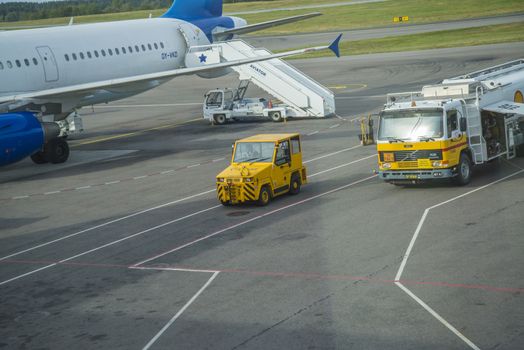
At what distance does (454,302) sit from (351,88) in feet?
156

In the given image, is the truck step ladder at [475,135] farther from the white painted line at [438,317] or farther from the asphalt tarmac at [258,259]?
the white painted line at [438,317]

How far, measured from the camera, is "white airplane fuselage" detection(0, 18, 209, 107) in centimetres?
4109

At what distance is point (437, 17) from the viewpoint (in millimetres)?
118688

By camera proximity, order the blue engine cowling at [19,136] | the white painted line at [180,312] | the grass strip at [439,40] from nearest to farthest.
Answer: the white painted line at [180,312] < the blue engine cowling at [19,136] < the grass strip at [439,40]

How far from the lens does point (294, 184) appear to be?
30.0 metres

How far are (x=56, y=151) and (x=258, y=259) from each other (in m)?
21.4

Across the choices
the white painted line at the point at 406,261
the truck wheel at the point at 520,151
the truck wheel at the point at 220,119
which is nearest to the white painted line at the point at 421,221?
the white painted line at the point at 406,261

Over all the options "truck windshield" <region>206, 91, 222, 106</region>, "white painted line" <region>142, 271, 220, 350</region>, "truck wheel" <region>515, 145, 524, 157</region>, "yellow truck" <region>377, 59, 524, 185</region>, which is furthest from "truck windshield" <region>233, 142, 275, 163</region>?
"truck windshield" <region>206, 91, 222, 106</region>

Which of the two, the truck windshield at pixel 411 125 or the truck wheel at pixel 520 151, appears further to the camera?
the truck wheel at pixel 520 151

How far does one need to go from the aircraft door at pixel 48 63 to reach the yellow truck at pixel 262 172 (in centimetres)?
1614

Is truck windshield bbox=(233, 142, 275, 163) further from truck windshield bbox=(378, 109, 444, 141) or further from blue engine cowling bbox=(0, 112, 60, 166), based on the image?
Answer: blue engine cowling bbox=(0, 112, 60, 166)

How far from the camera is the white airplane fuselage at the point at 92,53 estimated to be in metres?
41.1

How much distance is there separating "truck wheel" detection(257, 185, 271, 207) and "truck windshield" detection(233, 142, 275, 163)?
1127 mm

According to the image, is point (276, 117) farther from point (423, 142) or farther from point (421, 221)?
point (421, 221)
